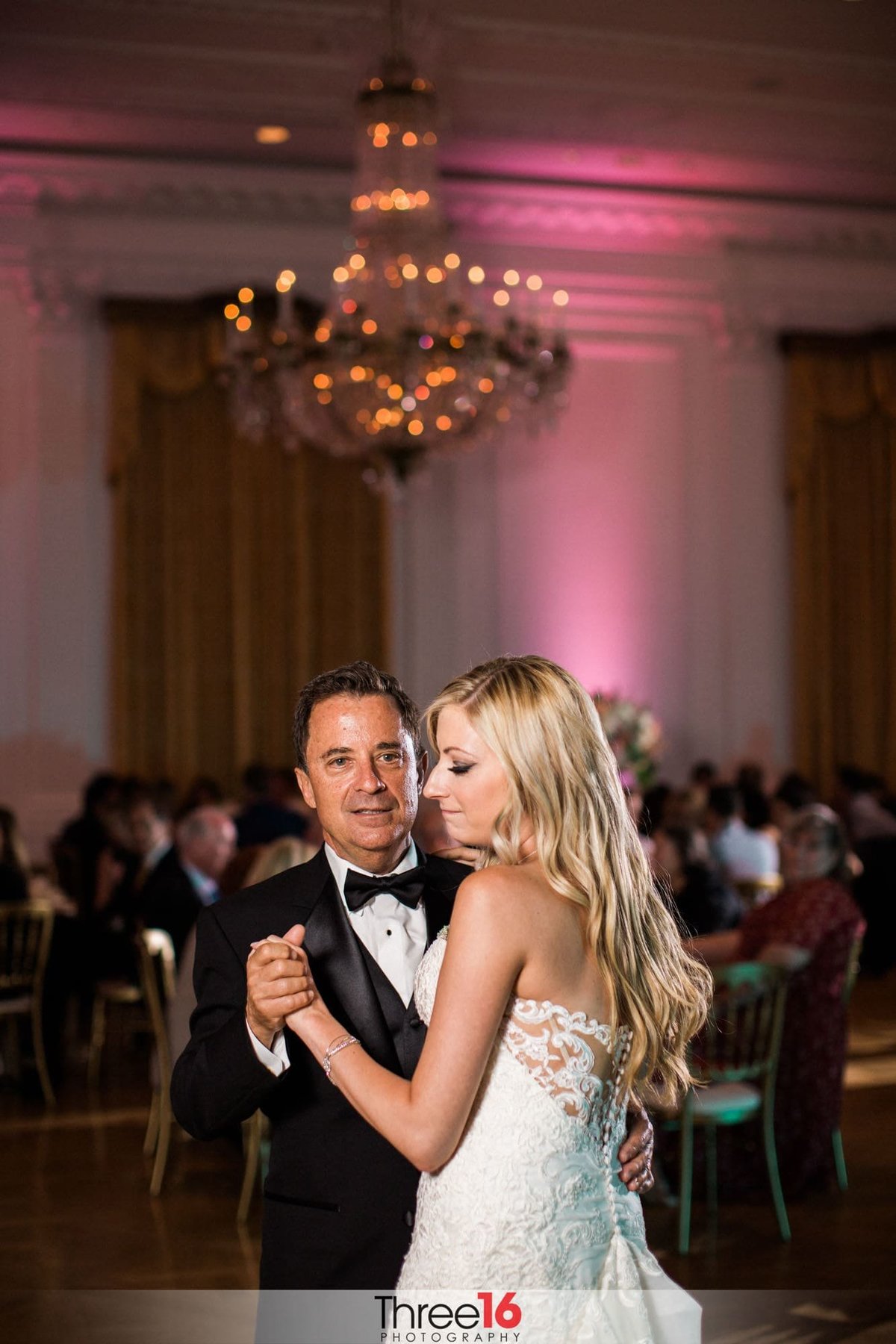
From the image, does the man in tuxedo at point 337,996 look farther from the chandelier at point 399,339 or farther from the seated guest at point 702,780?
the seated guest at point 702,780

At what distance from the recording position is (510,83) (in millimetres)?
9461

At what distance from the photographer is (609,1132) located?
2037 mm

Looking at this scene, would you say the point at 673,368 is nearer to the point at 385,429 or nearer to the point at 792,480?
the point at 792,480

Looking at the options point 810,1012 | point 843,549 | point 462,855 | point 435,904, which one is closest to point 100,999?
point 810,1012

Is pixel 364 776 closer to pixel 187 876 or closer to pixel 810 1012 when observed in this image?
pixel 810 1012

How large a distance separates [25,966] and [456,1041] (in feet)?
17.8

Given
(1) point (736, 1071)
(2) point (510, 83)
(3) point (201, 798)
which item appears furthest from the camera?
(3) point (201, 798)

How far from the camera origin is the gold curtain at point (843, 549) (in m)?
12.0

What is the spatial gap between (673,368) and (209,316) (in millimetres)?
3703

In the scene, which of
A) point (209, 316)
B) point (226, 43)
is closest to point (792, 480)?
point (209, 316)

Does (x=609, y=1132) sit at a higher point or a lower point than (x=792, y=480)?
lower

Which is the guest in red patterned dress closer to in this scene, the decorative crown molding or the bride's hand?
the bride's hand

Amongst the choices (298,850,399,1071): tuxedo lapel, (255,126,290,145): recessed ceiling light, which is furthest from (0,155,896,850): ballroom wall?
(298,850,399,1071): tuxedo lapel

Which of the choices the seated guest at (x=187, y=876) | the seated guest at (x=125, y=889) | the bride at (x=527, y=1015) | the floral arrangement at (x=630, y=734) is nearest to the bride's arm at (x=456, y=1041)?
the bride at (x=527, y=1015)
